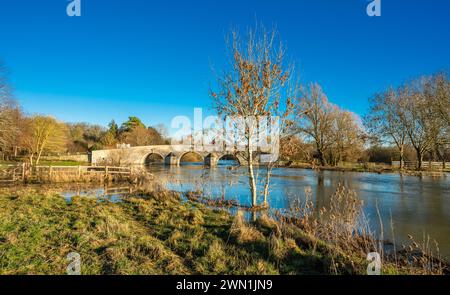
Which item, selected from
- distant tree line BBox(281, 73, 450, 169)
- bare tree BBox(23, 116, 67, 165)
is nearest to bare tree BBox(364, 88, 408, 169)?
distant tree line BBox(281, 73, 450, 169)

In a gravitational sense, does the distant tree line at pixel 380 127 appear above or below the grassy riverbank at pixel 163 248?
above

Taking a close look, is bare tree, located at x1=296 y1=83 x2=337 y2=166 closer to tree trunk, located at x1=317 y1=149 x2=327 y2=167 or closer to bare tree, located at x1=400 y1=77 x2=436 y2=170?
tree trunk, located at x1=317 y1=149 x2=327 y2=167

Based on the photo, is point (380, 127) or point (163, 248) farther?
point (380, 127)

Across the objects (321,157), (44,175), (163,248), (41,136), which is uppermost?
(41,136)

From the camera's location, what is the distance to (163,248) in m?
4.54

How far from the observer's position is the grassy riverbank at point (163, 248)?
3768 mm

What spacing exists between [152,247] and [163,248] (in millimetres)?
202

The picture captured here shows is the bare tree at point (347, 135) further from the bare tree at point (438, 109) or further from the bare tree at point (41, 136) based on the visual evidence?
the bare tree at point (41, 136)

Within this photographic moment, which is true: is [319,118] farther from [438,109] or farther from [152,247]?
[152,247]

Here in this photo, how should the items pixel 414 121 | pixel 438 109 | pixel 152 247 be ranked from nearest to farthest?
pixel 152 247 → pixel 438 109 → pixel 414 121

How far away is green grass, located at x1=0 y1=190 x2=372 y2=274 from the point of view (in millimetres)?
3762

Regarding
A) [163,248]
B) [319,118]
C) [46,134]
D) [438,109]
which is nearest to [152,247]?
[163,248]

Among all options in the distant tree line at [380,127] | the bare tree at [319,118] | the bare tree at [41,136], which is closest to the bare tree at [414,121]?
the distant tree line at [380,127]

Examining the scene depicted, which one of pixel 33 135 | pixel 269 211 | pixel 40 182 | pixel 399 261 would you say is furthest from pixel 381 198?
pixel 33 135
